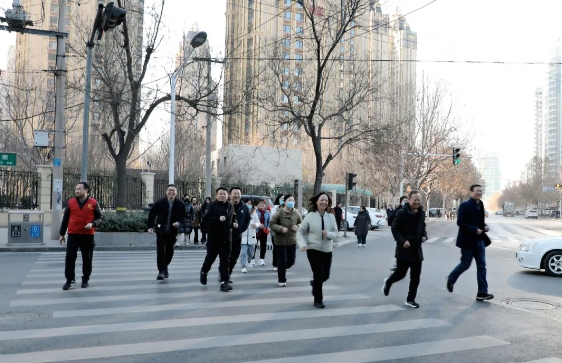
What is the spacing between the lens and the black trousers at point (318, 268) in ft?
25.7

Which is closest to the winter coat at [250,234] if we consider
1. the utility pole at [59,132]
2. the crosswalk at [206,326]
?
the crosswalk at [206,326]

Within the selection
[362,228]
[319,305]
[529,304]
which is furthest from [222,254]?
[362,228]

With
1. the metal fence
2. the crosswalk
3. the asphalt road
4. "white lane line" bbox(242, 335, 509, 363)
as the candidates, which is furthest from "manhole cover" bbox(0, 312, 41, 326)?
the metal fence

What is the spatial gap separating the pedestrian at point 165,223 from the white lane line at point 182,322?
338 cm

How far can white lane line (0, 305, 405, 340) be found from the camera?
5994mm

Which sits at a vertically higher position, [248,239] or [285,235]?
[285,235]

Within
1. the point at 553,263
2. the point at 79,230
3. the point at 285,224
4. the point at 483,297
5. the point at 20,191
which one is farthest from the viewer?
the point at 20,191

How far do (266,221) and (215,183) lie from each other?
70.0 ft

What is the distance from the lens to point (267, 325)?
21.7 ft

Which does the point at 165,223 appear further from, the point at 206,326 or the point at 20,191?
the point at 20,191

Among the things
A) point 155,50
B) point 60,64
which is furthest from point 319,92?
point 60,64

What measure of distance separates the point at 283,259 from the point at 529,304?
4.24 m

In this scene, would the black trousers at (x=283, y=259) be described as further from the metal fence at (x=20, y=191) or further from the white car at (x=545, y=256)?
the metal fence at (x=20, y=191)

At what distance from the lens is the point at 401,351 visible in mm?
5586
